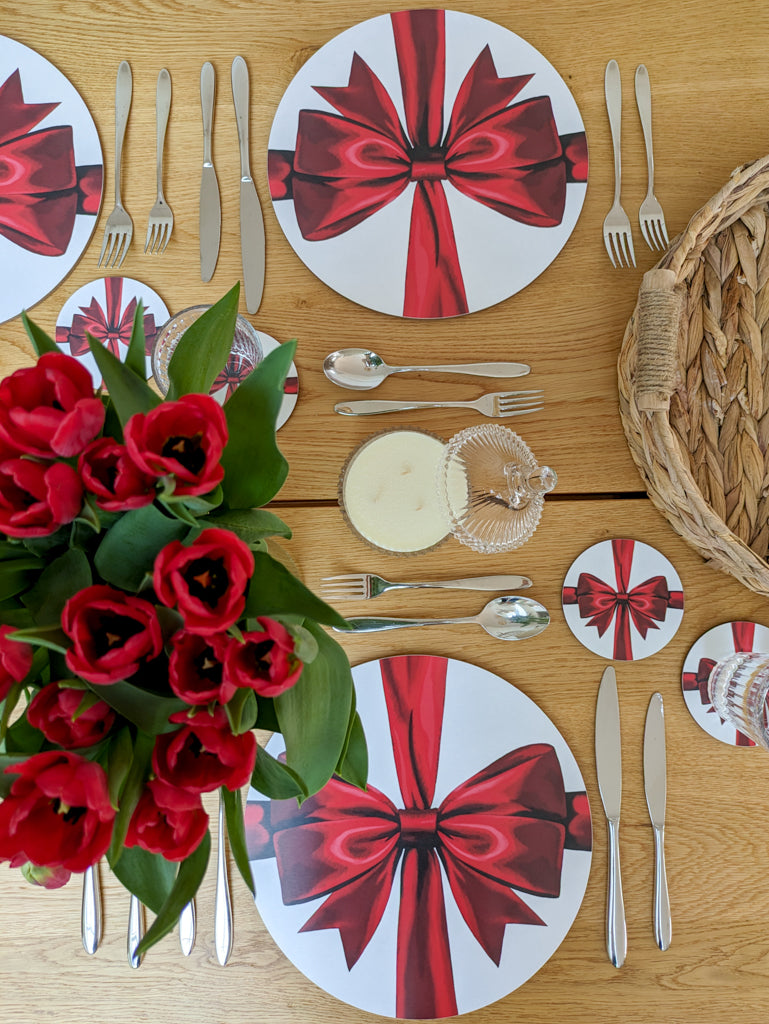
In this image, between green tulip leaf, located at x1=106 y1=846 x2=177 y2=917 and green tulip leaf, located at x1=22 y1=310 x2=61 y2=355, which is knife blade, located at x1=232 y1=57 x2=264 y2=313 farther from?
green tulip leaf, located at x1=106 y1=846 x2=177 y2=917

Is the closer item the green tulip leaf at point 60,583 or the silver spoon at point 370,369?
the green tulip leaf at point 60,583

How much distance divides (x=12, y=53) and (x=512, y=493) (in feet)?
2.50

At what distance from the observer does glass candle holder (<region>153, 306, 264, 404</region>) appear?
689 mm

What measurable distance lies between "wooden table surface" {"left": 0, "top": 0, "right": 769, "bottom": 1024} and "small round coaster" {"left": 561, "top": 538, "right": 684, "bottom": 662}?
14mm

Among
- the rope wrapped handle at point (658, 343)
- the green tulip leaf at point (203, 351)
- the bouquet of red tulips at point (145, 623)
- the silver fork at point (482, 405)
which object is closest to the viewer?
the bouquet of red tulips at point (145, 623)

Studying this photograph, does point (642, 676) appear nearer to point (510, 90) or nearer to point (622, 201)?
point (622, 201)

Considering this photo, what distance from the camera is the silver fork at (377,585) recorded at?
74 centimetres

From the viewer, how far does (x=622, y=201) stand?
788 mm

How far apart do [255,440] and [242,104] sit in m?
0.56

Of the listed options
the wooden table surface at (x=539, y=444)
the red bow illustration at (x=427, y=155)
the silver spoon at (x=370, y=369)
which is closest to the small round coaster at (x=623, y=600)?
the wooden table surface at (x=539, y=444)

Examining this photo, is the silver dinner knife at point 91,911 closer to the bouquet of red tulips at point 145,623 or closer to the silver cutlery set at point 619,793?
the bouquet of red tulips at point 145,623

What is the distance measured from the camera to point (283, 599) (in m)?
0.39

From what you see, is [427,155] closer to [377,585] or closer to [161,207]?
[161,207]

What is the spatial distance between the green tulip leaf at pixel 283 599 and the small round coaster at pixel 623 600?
429 millimetres
